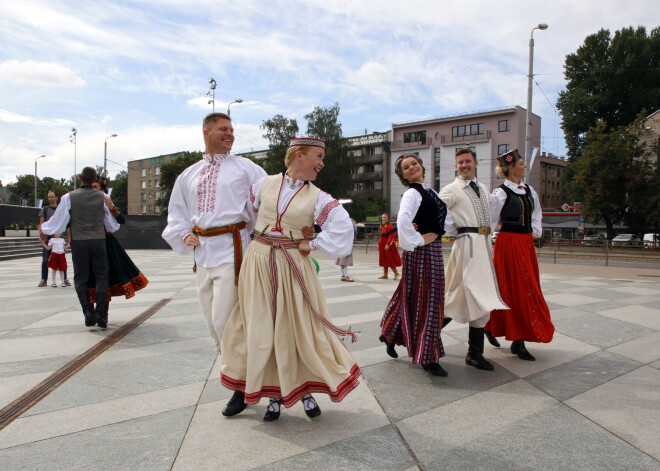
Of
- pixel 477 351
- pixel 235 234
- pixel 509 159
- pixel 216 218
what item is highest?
pixel 509 159

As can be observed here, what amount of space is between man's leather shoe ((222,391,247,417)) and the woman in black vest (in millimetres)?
1454

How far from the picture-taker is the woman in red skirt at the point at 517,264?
416cm

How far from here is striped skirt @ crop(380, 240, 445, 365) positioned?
12.1 feet

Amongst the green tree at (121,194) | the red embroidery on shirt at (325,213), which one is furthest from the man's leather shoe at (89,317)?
the green tree at (121,194)

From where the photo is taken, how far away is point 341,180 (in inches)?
1922

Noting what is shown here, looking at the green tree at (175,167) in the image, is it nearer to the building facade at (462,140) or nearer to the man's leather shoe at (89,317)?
the building facade at (462,140)

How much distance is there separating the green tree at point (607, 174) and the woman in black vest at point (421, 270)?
29772 mm

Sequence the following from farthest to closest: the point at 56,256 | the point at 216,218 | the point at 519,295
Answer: the point at 56,256 < the point at 519,295 < the point at 216,218

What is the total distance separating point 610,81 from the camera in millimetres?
37094

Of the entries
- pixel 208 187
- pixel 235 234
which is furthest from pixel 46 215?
pixel 235 234

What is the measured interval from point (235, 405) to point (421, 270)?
5.93 feet

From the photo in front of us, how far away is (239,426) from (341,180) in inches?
1835

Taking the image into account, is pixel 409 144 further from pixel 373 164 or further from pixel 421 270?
pixel 421 270

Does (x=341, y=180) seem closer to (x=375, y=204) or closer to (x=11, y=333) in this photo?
(x=375, y=204)
